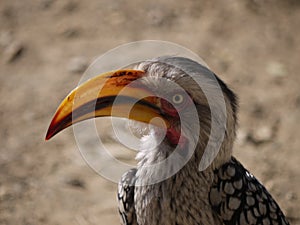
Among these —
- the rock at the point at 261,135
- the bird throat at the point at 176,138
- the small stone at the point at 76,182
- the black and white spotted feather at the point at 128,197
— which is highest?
the bird throat at the point at 176,138

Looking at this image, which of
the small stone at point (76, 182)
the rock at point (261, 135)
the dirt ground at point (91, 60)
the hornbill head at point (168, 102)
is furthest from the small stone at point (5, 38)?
the hornbill head at point (168, 102)

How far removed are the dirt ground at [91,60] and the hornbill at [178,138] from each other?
1185 mm

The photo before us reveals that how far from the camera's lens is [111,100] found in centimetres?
287

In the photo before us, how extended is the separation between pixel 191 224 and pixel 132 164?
5.01 ft

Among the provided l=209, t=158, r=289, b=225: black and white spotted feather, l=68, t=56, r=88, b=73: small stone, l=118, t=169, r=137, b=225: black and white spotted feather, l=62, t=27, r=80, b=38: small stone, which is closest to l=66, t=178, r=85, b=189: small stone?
l=118, t=169, r=137, b=225: black and white spotted feather

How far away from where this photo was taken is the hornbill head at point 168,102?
2.86 metres

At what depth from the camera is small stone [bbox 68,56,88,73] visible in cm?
551

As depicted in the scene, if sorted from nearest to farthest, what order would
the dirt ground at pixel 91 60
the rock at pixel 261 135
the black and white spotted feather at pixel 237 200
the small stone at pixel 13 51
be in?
the black and white spotted feather at pixel 237 200, the dirt ground at pixel 91 60, the rock at pixel 261 135, the small stone at pixel 13 51

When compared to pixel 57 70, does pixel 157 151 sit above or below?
above

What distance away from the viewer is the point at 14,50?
571 cm

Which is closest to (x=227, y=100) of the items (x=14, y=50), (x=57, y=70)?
(x=57, y=70)

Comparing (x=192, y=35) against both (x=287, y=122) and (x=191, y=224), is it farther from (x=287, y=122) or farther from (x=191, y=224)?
(x=191, y=224)

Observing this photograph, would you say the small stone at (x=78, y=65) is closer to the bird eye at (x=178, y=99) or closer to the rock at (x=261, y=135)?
the rock at (x=261, y=135)

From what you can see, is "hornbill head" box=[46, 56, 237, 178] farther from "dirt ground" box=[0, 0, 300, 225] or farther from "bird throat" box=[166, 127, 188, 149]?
"dirt ground" box=[0, 0, 300, 225]
